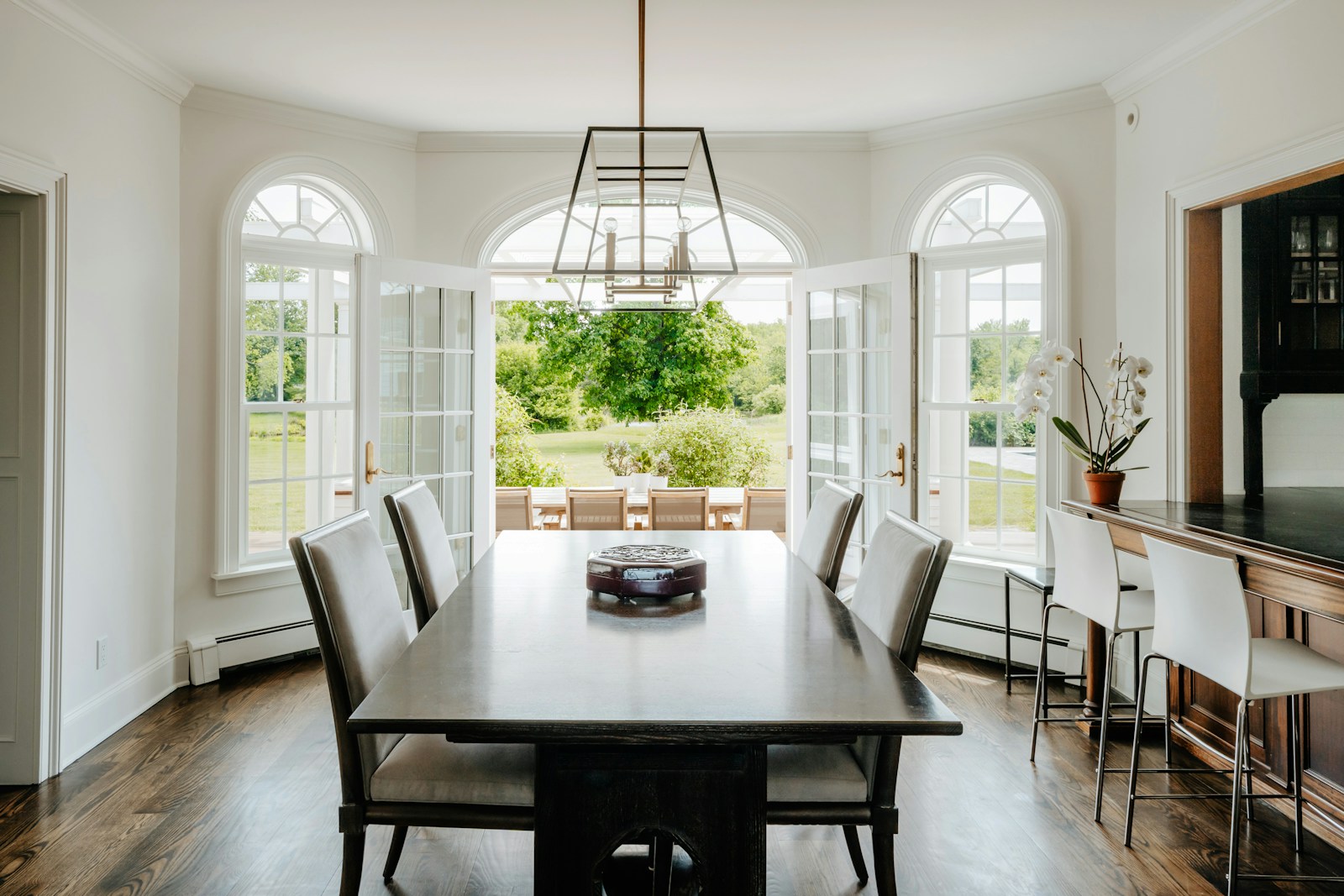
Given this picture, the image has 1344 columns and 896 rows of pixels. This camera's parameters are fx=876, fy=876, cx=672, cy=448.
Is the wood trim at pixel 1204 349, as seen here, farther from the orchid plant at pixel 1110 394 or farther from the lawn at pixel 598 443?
the lawn at pixel 598 443

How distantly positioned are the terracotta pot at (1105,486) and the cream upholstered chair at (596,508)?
3338 mm

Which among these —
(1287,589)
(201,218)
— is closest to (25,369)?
(201,218)

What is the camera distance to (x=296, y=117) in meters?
4.43

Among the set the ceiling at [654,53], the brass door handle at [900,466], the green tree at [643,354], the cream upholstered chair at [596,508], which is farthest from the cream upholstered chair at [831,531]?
the green tree at [643,354]

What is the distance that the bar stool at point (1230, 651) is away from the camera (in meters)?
2.24

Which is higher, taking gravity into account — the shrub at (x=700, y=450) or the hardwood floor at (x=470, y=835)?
the shrub at (x=700, y=450)

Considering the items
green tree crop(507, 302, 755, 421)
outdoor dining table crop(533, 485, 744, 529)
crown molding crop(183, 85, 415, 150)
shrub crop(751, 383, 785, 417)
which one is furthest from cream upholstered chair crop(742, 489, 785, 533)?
shrub crop(751, 383, 785, 417)

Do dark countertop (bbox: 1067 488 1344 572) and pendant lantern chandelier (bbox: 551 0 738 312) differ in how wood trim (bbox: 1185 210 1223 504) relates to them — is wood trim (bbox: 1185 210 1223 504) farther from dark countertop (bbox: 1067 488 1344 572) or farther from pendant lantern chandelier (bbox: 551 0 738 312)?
pendant lantern chandelier (bbox: 551 0 738 312)

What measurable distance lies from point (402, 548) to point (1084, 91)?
12.3 ft

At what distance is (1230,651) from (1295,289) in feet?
6.59

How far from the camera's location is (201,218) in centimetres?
415

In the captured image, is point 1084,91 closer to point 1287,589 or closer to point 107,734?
point 1287,589

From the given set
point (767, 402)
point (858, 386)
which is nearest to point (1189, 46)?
point (858, 386)

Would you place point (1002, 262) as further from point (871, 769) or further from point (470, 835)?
point (470, 835)
